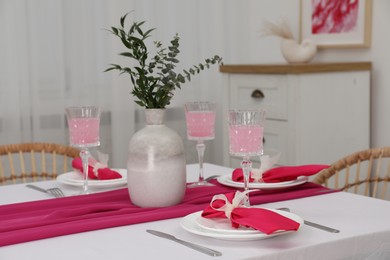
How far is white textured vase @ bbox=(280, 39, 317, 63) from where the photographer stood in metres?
3.51

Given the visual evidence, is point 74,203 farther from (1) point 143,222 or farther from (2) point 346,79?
(2) point 346,79

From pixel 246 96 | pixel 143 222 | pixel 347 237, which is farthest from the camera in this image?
pixel 246 96

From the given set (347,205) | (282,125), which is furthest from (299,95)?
(347,205)

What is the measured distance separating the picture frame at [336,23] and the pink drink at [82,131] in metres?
1.96

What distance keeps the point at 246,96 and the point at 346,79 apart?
1.54ft

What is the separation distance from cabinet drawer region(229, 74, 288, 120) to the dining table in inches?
61.4

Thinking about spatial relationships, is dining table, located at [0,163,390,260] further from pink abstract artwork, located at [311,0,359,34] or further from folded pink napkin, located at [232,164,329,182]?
pink abstract artwork, located at [311,0,359,34]

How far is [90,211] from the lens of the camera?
162 centimetres

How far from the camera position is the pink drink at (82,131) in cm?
182

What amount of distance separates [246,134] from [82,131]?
44 centimetres

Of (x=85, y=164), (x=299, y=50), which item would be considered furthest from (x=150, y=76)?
(x=299, y=50)

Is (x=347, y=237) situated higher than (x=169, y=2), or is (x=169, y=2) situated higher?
(x=169, y=2)

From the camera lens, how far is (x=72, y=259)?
129 cm

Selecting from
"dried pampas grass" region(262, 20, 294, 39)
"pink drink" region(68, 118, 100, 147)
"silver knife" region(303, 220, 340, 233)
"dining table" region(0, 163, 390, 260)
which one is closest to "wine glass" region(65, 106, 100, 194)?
"pink drink" region(68, 118, 100, 147)
